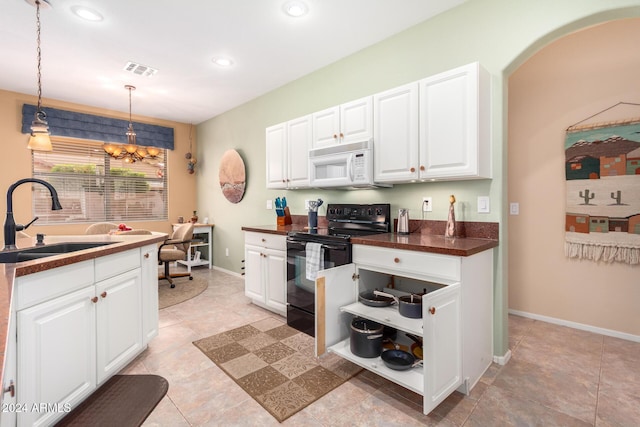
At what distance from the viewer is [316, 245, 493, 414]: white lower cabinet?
1602mm

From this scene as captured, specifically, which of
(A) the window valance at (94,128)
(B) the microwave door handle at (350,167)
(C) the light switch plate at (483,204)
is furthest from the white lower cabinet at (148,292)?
(A) the window valance at (94,128)

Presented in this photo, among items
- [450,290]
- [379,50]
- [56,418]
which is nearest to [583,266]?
[450,290]

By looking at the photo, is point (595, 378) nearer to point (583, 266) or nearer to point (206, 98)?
point (583, 266)

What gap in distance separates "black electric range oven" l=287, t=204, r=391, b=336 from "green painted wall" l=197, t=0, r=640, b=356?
0.16m

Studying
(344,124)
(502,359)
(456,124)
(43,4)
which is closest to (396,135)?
(456,124)

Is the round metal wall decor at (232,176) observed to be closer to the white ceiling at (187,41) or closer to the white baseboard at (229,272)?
the white ceiling at (187,41)

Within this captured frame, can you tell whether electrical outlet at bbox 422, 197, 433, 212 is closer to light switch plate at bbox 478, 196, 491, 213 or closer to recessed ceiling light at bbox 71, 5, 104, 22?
light switch plate at bbox 478, 196, 491, 213

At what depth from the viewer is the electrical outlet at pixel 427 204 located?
2537 mm

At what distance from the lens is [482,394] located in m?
1.86

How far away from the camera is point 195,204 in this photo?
232 inches

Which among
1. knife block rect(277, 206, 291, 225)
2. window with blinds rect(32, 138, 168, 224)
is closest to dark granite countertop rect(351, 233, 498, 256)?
knife block rect(277, 206, 291, 225)

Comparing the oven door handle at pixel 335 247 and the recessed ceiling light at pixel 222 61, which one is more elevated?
the recessed ceiling light at pixel 222 61

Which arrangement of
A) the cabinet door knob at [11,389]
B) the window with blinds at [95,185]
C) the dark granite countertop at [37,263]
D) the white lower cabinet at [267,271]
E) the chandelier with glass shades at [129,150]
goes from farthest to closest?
the window with blinds at [95,185] < the chandelier with glass shades at [129,150] < the white lower cabinet at [267,271] < the cabinet door knob at [11,389] < the dark granite countertop at [37,263]

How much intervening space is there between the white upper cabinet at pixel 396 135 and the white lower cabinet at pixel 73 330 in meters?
1.98
